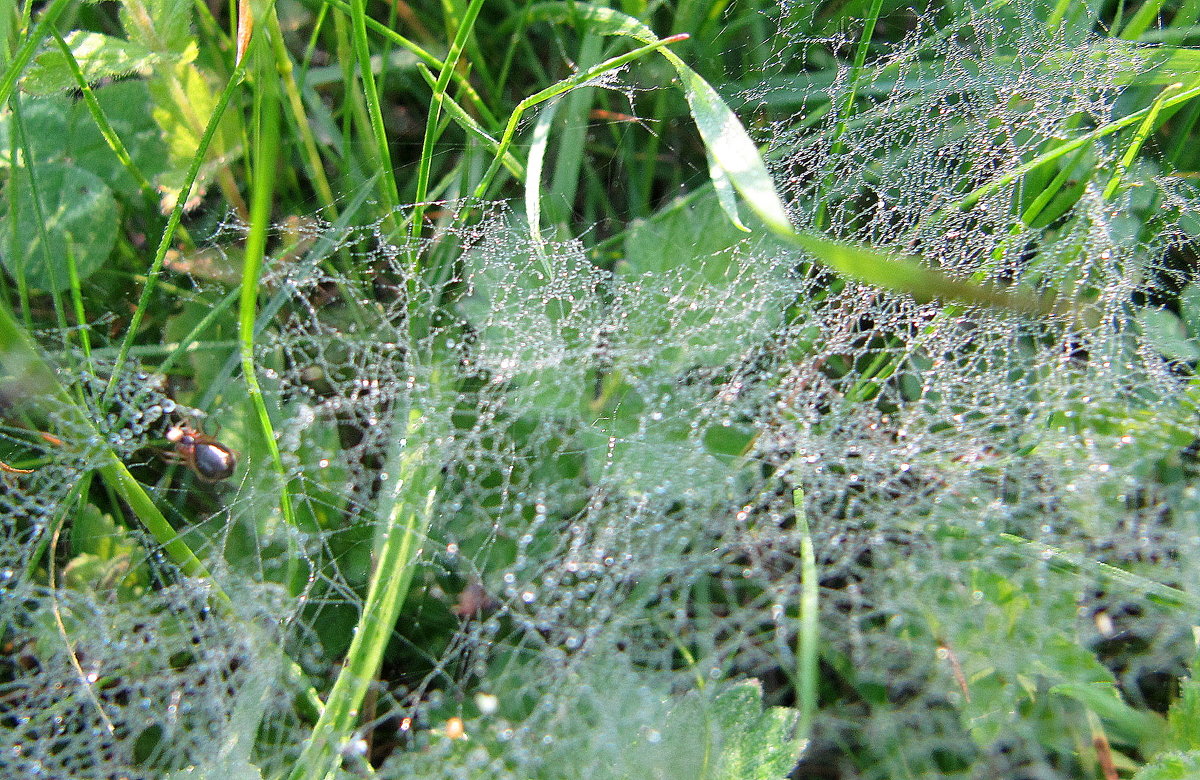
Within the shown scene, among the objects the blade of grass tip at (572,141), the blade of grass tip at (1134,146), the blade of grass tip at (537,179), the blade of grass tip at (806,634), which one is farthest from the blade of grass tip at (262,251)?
the blade of grass tip at (1134,146)

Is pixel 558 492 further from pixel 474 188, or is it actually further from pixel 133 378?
pixel 133 378

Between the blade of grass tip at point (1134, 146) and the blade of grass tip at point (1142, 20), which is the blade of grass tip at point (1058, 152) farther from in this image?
the blade of grass tip at point (1142, 20)

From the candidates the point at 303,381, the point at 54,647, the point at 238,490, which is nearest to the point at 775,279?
the point at 303,381

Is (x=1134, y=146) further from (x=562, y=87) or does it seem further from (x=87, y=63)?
(x=87, y=63)

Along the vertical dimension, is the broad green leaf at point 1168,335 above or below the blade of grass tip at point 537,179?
below

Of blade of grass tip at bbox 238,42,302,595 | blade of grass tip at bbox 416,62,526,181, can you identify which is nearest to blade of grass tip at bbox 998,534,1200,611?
blade of grass tip at bbox 416,62,526,181

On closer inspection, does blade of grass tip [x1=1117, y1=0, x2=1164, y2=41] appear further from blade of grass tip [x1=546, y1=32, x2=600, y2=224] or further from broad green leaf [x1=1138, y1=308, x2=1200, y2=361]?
blade of grass tip [x1=546, y1=32, x2=600, y2=224]

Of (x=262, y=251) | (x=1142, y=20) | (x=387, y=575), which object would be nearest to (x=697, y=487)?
(x=387, y=575)
